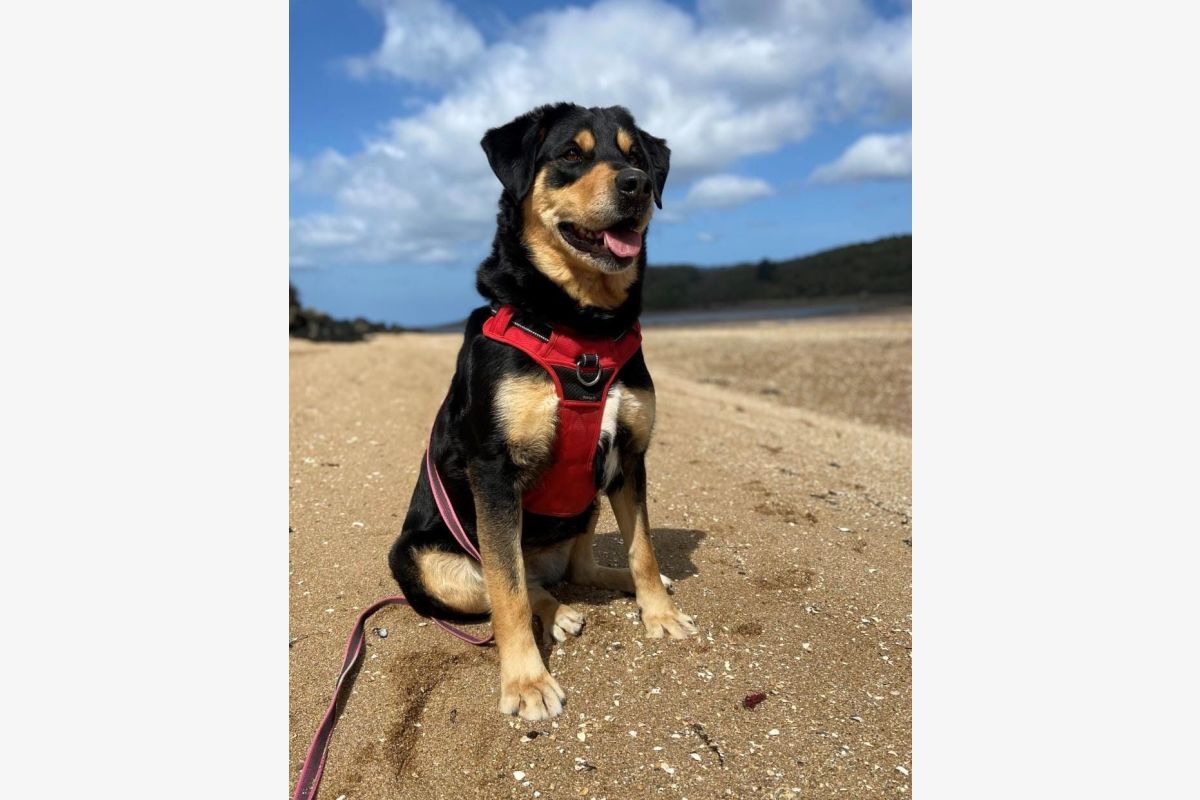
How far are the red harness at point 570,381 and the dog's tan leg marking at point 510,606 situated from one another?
28 centimetres

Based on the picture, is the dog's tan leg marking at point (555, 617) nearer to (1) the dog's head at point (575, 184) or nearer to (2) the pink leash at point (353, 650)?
(2) the pink leash at point (353, 650)

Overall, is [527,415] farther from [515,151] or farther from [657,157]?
[657,157]

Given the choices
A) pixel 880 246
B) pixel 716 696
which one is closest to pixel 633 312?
pixel 716 696

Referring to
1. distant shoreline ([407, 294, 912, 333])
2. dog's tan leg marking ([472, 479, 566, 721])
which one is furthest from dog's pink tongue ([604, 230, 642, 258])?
distant shoreline ([407, 294, 912, 333])

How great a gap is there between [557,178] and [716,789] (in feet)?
9.53

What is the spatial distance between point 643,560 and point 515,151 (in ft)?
7.41

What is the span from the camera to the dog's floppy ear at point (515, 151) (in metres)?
4.06

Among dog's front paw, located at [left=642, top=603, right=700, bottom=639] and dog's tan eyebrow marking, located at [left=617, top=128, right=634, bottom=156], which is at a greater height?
A: dog's tan eyebrow marking, located at [left=617, top=128, right=634, bottom=156]

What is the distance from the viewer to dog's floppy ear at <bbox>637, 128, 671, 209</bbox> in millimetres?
4426

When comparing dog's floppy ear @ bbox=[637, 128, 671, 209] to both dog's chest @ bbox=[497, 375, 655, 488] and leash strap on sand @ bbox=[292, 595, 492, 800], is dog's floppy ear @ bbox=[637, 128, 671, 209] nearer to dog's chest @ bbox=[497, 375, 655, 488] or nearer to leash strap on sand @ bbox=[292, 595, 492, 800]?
dog's chest @ bbox=[497, 375, 655, 488]

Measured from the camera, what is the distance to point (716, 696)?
3.80 metres

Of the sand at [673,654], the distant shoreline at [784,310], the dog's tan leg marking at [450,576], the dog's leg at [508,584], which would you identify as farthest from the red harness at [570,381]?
the distant shoreline at [784,310]

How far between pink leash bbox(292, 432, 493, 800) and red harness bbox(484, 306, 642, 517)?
443 millimetres

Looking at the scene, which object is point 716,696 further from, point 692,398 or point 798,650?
point 692,398
